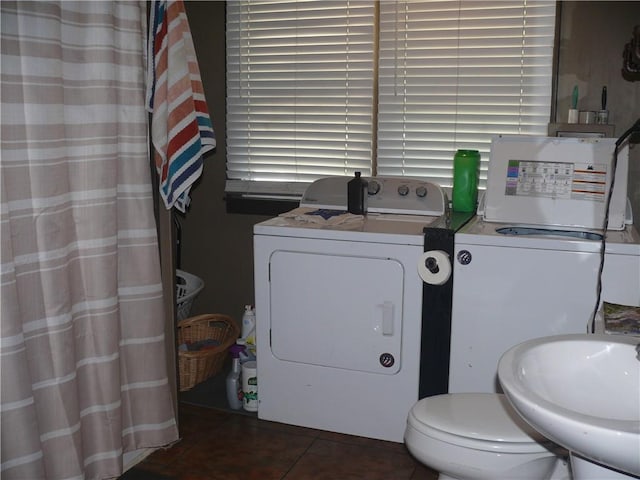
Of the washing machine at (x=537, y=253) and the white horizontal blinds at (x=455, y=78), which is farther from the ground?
the white horizontal blinds at (x=455, y=78)

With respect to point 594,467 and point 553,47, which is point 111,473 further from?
point 553,47

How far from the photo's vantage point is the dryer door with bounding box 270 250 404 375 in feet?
8.55

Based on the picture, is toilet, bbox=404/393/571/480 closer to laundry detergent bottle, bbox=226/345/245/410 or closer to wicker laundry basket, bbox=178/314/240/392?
laundry detergent bottle, bbox=226/345/245/410

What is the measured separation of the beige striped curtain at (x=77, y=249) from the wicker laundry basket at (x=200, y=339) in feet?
1.92

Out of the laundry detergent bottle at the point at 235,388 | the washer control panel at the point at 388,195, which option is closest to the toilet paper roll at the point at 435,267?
the washer control panel at the point at 388,195

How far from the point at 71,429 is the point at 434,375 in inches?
51.5

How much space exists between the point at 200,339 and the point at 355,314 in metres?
1.10

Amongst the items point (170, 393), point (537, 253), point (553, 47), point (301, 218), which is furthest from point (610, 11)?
point (170, 393)

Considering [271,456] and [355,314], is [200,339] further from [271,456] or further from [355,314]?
[355,314]

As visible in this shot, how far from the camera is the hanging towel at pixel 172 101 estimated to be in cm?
248

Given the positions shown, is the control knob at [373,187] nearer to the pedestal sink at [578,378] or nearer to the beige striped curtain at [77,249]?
the beige striped curtain at [77,249]

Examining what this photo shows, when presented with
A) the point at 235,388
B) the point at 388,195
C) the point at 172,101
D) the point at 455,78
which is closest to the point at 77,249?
the point at 172,101

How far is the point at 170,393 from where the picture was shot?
2.67 meters

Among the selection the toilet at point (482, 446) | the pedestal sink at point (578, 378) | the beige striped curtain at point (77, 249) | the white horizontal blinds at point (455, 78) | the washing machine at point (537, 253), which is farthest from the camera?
the white horizontal blinds at point (455, 78)
